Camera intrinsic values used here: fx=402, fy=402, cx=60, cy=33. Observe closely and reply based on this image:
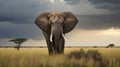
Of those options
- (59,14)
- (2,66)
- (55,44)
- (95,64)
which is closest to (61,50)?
(55,44)

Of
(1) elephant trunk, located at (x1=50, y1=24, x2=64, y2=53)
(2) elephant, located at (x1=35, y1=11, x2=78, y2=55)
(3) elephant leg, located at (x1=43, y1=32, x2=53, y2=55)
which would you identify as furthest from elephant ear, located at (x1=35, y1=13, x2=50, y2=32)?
(1) elephant trunk, located at (x1=50, y1=24, x2=64, y2=53)

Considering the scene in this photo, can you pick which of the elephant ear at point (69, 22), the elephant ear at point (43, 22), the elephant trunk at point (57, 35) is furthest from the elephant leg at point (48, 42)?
the elephant ear at point (69, 22)

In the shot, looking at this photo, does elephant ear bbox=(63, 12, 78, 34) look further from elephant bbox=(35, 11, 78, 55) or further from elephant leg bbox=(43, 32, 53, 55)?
elephant leg bbox=(43, 32, 53, 55)

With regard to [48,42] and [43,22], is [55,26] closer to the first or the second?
[48,42]

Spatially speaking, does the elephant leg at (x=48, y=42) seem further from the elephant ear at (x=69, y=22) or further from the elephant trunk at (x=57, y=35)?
the elephant ear at (x=69, y=22)

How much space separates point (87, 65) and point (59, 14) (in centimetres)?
759

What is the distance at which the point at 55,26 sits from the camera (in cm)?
1777

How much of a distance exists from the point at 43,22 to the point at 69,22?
129cm

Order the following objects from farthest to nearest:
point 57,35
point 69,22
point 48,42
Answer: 1. point 69,22
2. point 48,42
3. point 57,35

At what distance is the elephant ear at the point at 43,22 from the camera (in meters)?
18.7

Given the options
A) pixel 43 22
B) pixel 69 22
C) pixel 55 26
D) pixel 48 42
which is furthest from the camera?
pixel 69 22

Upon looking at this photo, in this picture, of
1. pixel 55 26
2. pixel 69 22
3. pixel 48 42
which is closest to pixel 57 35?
pixel 55 26

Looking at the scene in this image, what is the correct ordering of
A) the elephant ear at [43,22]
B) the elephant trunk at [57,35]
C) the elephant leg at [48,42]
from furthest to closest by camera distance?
the elephant ear at [43,22] < the elephant leg at [48,42] < the elephant trunk at [57,35]

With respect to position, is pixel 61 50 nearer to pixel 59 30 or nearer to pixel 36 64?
pixel 59 30
